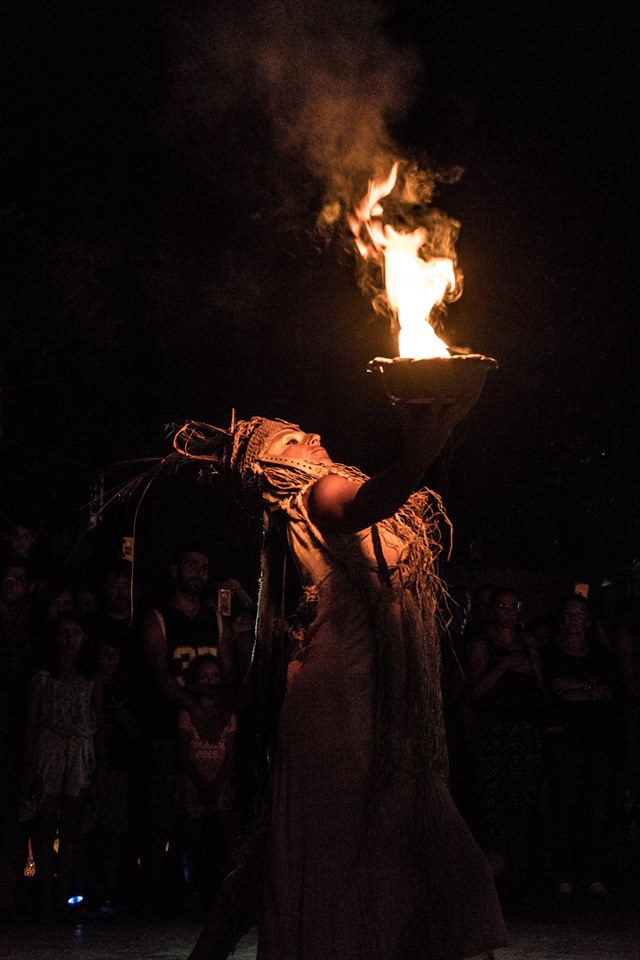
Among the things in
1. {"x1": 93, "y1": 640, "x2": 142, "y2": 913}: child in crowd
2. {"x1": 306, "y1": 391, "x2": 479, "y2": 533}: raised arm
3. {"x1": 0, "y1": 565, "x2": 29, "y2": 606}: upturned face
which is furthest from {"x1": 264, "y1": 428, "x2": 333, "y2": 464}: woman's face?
{"x1": 0, "y1": 565, "x2": 29, "y2": 606}: upturned face

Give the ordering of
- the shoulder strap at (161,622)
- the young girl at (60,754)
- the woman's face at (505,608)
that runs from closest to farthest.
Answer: the young girl at (60,754) → the shoulder strap at (161,622) → the woman's face at (505,608)

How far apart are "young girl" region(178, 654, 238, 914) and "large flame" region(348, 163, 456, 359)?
11.7 ft

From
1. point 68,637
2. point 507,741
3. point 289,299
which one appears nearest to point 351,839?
point 68,637

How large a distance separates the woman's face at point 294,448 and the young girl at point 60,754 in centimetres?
343

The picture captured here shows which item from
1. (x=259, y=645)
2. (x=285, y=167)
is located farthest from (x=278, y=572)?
(x=285, y=167)

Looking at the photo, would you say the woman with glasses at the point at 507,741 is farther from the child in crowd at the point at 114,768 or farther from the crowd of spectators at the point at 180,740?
the child in crowd at the point at 114,768

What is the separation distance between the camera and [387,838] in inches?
166

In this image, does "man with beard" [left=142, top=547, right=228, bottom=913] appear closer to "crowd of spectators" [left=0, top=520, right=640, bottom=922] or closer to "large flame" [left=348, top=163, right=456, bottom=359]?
"crowd of spectators" [left=0, top=520, right=640, bottom=922]

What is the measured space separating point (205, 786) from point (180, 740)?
30 cm

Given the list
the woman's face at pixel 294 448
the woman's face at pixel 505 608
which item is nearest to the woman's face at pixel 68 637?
the woman's face at pixel 505 608

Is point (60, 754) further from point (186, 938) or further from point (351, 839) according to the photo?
point (351, 839)

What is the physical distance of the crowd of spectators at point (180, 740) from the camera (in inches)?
304

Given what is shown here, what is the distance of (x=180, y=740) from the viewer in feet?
26.1

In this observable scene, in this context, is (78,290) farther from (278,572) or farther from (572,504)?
(278,572)
